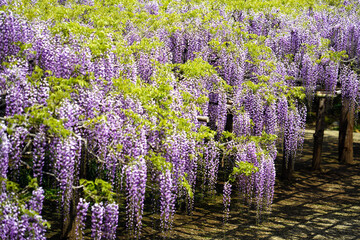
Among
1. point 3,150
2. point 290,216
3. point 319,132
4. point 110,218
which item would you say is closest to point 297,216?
point 290,216

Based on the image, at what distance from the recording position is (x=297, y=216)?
10.2 metres

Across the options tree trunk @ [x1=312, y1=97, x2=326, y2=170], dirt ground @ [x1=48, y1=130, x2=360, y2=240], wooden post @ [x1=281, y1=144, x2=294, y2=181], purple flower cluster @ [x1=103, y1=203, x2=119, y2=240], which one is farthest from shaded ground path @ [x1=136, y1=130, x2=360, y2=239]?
purple flower cluster @ [x1=103, y1=203, x2=119, y2=240]

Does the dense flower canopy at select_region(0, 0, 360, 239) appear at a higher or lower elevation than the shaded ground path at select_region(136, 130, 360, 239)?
higher

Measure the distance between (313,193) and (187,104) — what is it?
17.7 ft

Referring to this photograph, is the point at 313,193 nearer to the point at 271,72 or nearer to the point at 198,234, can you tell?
the point at 271,72

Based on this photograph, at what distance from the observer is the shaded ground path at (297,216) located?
9.09 m

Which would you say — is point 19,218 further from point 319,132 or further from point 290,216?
point 319,132

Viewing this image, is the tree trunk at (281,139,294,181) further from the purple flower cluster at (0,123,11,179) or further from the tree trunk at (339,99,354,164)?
the purple flower cluster at (0,123,11,179)

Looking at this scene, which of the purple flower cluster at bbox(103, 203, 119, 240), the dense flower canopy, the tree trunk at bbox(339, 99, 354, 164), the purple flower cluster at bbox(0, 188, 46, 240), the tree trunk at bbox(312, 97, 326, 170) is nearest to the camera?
the purple flower cluster at bbox(0, 188, 46, 240)

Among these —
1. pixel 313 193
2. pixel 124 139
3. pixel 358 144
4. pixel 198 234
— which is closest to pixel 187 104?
pixel 124 139

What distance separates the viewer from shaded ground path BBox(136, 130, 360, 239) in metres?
9.09

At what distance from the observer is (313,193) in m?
11.9

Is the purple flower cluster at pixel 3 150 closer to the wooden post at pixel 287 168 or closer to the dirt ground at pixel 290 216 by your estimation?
the dirt ground at pixel 290 216

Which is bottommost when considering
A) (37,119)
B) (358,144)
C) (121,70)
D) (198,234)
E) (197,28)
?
(198,234)
